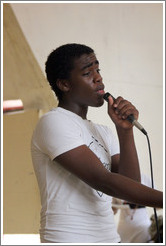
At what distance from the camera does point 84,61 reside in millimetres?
1260

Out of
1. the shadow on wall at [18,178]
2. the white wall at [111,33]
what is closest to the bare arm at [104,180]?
the white wall at [111,33]

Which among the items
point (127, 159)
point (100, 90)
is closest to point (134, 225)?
point (127, 159)

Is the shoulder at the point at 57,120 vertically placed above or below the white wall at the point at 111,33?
above

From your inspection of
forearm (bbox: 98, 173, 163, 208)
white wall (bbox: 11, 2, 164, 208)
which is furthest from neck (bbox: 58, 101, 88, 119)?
white wall (bbox: 11, 2, 164, 208)

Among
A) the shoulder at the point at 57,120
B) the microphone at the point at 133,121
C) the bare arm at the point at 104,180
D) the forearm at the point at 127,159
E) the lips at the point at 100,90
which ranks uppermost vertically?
the lips at the point at 100,90

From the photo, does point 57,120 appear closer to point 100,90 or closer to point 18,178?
point 100,90

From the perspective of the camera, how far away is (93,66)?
1257 millimetres

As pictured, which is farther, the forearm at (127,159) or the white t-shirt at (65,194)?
the forearm at (127,159)

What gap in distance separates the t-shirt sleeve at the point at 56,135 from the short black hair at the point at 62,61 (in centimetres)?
18

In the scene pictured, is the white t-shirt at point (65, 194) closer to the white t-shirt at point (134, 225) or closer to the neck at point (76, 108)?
the neck at point (76, 108)

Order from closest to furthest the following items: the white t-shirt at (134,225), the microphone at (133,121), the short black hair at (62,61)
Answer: the microphone at (133,121), the short black hair at (62,61), the white t-shirt at (134,225)

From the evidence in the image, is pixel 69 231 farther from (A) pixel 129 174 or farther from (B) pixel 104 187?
(A) pixel 129 174

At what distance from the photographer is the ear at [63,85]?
127 centimetres

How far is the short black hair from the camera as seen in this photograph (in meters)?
1.27
